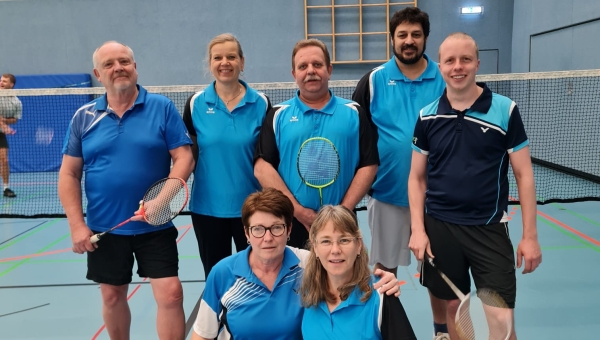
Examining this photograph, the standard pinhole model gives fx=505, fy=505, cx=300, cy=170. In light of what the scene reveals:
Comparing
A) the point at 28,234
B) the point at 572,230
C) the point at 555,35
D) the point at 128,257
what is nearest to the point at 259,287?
the point at 128,257

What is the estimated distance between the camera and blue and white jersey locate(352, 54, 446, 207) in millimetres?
3459

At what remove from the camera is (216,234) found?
11.6ft

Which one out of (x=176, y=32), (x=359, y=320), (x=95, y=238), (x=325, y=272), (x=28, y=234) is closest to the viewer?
(x=359, y=320)

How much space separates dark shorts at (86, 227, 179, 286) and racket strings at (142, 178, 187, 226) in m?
0.21

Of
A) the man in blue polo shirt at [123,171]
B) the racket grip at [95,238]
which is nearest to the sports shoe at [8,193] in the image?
the man in blue polo shirt at [123,171]

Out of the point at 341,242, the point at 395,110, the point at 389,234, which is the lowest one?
the point at 389,234

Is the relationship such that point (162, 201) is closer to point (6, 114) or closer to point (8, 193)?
point (6, 114)

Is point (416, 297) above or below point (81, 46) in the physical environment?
below

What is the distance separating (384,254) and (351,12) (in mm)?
11306

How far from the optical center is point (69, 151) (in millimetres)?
3322

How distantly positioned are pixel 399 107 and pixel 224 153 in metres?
1.24

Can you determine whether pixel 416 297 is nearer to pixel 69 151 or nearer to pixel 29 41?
pixel 69 151

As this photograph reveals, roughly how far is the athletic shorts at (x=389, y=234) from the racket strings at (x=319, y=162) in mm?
707

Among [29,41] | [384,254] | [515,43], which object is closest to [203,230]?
[384,254]
